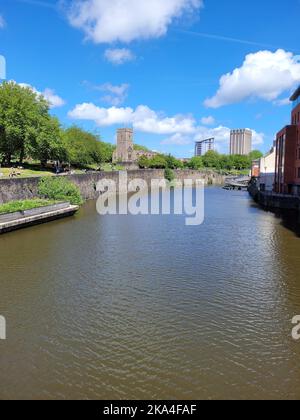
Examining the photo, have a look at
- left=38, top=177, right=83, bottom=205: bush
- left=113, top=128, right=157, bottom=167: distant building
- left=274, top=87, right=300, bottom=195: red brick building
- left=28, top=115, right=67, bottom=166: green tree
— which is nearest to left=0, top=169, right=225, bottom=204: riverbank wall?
left=38, top=177, right=83, bottom=205: bush

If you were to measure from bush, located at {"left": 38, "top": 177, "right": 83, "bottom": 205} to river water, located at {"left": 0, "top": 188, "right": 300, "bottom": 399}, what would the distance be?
16.2 m

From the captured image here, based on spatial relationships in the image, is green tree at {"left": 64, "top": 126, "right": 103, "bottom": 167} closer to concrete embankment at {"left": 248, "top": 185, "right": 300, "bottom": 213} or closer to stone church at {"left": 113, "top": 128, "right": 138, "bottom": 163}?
concrete embankment at {"left": 248, "top": 185, "right": 300, "bottom": 213}

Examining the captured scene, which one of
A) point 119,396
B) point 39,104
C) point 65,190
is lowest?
point 119,396

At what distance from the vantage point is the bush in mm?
40594

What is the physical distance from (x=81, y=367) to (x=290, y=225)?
29.1 metres

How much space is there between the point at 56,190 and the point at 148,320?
99.8ft

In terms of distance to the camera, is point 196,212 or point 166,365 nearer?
point 166,365

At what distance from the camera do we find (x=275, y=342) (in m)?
11.2

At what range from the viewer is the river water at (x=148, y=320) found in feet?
29.7

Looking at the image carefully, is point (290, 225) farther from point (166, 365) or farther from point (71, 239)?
point (166, 365)

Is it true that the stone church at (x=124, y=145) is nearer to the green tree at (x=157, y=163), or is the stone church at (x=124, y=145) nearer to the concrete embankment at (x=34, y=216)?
the green tree at (x=157, y=163)

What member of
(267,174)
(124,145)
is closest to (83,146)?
(267,174)

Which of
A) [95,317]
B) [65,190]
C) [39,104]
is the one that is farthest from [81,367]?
[39,104]

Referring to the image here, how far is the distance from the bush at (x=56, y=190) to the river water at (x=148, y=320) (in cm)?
1623
